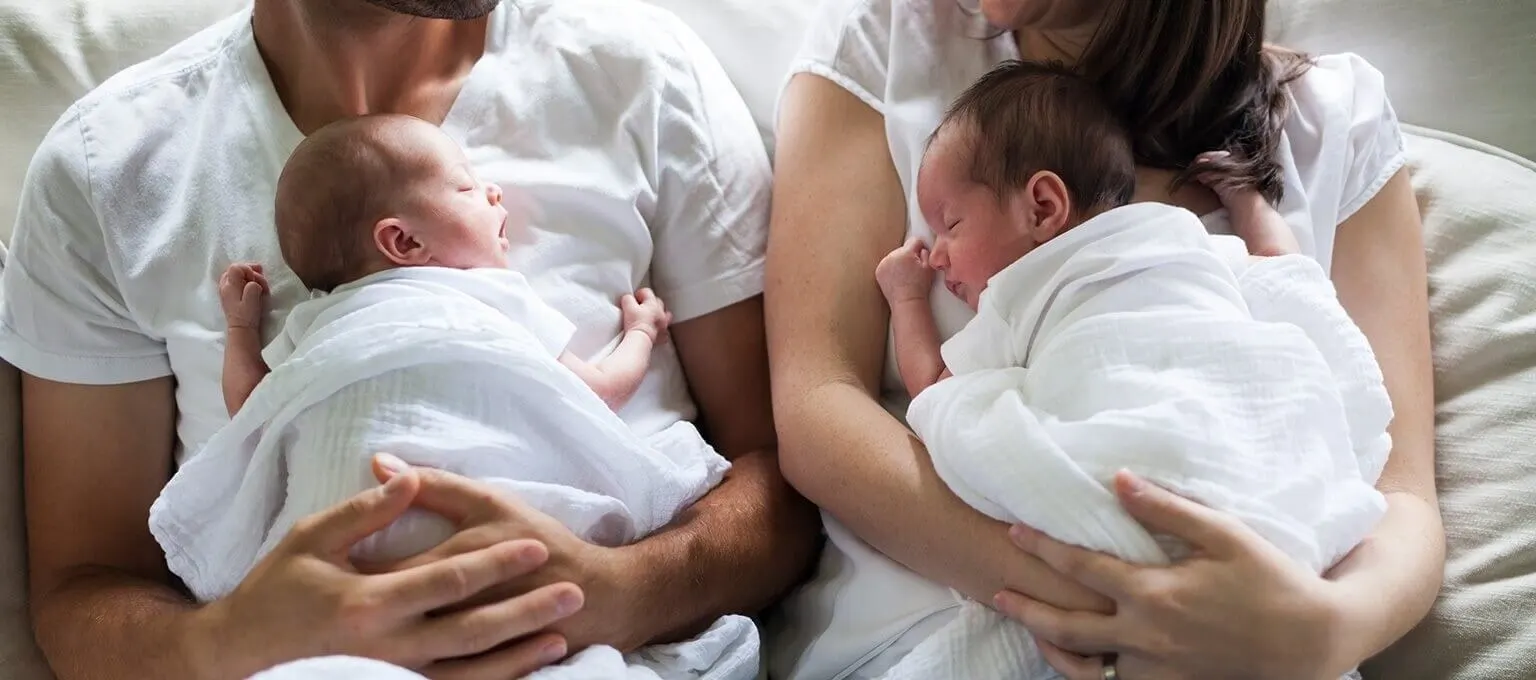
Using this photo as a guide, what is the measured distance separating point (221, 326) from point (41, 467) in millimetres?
255

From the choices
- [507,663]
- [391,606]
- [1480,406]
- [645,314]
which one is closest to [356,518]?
[391,606]

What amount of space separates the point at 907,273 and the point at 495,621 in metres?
0.54

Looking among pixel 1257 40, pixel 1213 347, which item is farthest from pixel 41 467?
pixel 1257 40

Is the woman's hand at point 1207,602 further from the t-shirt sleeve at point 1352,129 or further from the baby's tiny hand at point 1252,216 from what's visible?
the t-shirt sleeve at point 1352,129

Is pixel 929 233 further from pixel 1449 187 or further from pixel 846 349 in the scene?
pixel 1449 187

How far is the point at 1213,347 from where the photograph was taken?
1119 mm

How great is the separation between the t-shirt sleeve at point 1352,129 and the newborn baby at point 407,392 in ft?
2.51

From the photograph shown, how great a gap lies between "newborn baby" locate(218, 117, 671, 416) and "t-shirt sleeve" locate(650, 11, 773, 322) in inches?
7.7

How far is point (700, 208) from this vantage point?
4.69 feet

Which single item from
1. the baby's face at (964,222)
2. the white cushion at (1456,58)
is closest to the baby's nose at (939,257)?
the baby's face at (964,222)

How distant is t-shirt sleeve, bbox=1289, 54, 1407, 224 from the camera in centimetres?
137

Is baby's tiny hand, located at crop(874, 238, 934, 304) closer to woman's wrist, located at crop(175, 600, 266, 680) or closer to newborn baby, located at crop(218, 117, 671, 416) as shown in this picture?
newborn baby, located at crop(218, 117, 671, 416)

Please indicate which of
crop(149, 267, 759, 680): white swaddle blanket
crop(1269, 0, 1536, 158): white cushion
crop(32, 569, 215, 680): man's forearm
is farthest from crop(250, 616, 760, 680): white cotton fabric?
crop(1269, 0, 1536, 158): white cushion

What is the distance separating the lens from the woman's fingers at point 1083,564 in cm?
108
